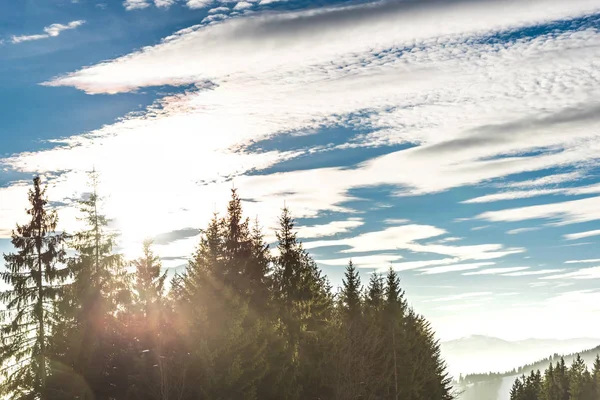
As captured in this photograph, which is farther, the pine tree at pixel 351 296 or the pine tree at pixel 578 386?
the pine tree at pixel 578 386

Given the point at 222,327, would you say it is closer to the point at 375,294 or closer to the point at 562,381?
the point at 375,294

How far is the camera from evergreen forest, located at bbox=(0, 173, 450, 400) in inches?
1339

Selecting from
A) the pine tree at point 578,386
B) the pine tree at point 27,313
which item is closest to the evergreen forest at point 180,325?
the pine tree at point 27,313

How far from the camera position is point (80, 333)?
120 ft

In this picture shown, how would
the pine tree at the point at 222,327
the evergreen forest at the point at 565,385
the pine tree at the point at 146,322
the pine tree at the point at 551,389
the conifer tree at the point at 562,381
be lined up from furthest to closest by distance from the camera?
the conifer tree at the point at 562,381
the pine tree at the point at 551,389
the evergreen forest at the point at 565,385
the pine tree at the point at 146,322
the pine tree at the point at 222,327

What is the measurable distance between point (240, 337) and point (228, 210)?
13.5m

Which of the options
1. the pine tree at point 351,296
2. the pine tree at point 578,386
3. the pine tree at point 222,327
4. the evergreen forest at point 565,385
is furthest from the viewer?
the evergreen forest at point 565,385

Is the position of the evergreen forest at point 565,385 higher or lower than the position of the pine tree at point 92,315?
lower

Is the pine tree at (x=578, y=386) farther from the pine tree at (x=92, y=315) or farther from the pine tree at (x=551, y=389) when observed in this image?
the pine tree at (x=92, y=315)

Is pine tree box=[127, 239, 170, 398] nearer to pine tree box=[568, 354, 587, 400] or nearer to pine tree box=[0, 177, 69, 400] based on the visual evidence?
pine tree box=[0, 177, 69, 400]

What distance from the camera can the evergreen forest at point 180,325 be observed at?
34.0m

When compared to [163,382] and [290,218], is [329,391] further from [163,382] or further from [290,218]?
[163,382]

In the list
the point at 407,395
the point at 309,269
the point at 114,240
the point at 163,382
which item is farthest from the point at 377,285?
the point at 163,382

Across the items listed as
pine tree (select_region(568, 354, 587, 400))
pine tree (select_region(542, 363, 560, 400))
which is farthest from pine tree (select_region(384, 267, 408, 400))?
pine tree (select_region(542, 363, 560, 400))
